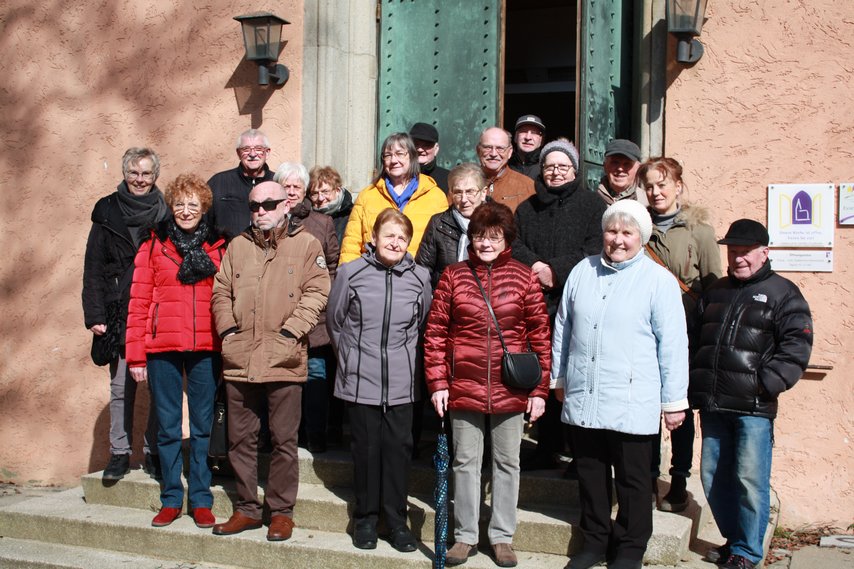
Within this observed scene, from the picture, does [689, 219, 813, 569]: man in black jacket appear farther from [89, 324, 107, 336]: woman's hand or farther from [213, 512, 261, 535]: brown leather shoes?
[89, 324, 107, 336]: woman's hand

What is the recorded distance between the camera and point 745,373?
4.25 metres

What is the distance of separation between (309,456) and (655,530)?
6.42 feet

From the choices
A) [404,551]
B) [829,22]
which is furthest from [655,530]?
[829,22]

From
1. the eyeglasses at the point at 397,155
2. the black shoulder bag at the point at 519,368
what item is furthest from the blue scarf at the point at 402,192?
the black shoulder bag at the point at 519,368

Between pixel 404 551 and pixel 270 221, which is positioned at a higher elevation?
pixel 270 221

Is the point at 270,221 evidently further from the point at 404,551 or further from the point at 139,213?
the point at 404,551

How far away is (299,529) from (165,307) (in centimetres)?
132

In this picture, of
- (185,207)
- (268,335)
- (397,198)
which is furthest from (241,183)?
(268,335)

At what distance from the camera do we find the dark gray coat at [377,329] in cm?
454

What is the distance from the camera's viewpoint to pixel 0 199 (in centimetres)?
731

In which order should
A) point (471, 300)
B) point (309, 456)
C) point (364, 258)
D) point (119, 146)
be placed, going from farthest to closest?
1. point (119, 146)
2. point (309, 456)
3. point (364, 258)
4. point (471, 300)

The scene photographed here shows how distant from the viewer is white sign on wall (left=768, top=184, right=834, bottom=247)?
18.1 feet

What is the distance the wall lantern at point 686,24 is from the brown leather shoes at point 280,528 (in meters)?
3.45

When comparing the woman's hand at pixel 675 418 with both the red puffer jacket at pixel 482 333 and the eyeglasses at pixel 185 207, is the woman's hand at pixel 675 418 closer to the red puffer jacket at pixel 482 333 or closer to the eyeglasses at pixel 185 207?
the red puffer jacket at pixel 482 333
